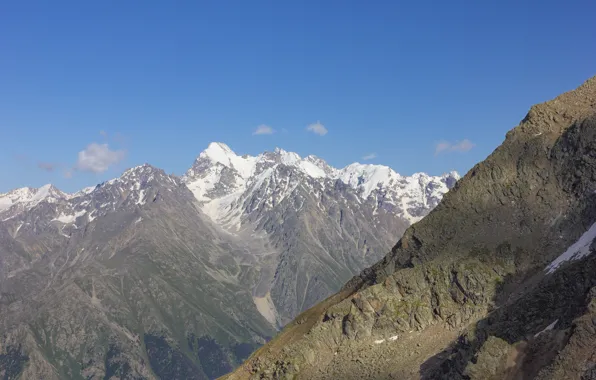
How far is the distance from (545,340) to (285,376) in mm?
52645

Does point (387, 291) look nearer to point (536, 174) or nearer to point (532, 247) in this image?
point (532, 247)

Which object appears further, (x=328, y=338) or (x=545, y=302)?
(x=328, y=338)

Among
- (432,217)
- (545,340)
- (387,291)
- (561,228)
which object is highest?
(432,217)

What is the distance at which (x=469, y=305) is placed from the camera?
10556 cm

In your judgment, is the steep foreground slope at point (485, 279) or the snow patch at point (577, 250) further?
the snow patch at point (577, 250)

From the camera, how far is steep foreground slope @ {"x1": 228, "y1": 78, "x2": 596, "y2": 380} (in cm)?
7662

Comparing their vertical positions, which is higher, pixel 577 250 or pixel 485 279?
pixel 485 279

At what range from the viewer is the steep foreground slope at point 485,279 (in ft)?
251

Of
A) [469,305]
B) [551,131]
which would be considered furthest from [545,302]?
[551,131]

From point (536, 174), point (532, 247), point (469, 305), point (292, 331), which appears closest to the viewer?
point (469, 305)

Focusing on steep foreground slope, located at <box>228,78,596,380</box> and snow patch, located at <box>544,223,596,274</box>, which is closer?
steep foreground slope, located at <box>228,78,596,380</box>

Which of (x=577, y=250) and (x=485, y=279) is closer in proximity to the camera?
(x=577, y=250)

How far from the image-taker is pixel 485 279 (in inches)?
4289

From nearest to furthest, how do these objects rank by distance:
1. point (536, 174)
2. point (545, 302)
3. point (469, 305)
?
point (545, 302) < point (469, 305) < point (536, 174)
